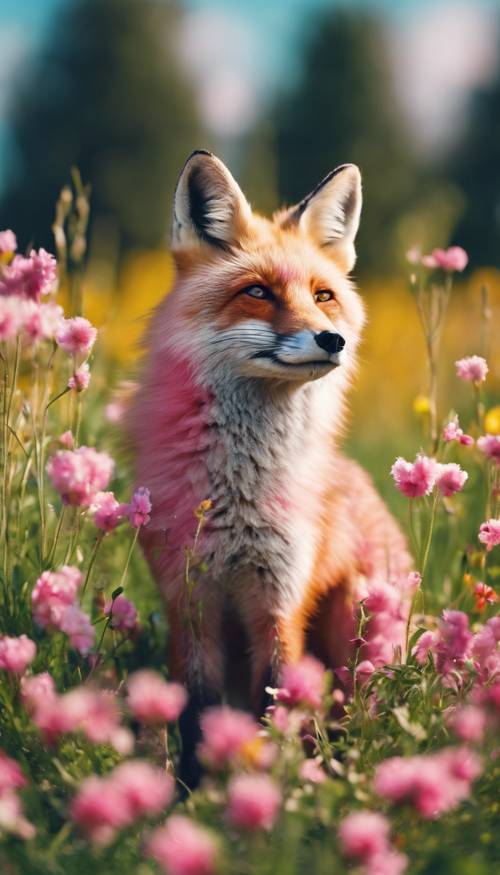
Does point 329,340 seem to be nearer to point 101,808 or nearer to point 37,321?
point 37,321

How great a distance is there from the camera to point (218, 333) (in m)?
3.05

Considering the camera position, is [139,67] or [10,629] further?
[139,67]

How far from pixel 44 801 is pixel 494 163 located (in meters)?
25.1

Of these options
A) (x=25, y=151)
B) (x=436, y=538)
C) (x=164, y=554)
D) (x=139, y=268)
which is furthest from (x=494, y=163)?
(x=164, y=554)

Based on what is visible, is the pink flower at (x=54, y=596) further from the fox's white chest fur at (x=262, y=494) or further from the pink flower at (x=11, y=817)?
the fox's white chest fur at (x=262, y=494)

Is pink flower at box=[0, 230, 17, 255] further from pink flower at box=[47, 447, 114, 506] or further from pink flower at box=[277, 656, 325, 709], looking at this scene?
pink flower at box=[277, 656, 325, 709]

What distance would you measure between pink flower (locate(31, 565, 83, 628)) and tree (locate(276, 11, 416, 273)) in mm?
20972

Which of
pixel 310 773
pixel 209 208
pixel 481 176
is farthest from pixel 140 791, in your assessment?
pixel 481 176

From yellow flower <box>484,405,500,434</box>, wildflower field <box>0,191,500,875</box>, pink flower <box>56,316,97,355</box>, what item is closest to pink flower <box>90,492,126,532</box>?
wildflower field <box>0,191,500,875</box>

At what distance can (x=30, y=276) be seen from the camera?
8.64 feet

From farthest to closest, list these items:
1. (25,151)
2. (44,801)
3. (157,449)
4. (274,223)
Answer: (25,151)
(274,223)
(157,449)
(44,801)

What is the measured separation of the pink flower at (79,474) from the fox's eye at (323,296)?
1144 mm

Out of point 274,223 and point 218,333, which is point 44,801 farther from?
point 274,223

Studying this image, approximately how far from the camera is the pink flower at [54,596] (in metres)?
2.33
